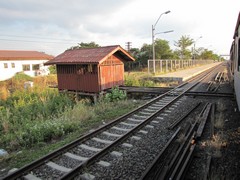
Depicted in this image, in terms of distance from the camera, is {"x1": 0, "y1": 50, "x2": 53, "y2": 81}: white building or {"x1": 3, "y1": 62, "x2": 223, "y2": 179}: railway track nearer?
{"x1": 3, "y1": 62, "x2": 223, "y2": 179}: railway track

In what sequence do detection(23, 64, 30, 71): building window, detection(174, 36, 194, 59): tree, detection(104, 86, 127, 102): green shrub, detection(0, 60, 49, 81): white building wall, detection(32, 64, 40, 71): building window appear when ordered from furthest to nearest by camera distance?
detection(174, 36, 194, 59): tree < detection(32, 64, 40, 71): building window < detection(23, 64, 30, 71): building window < detection(0, 60, 49, 81): white building wall < detection(104, 86, 127, 102): green shrub

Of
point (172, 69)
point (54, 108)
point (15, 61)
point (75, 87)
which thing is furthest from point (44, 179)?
point (15, 61)

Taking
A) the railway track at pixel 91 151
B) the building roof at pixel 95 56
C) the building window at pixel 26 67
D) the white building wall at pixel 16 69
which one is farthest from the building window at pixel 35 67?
the railway track at pixel 91 151

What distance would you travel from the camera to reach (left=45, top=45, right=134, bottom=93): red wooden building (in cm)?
1378

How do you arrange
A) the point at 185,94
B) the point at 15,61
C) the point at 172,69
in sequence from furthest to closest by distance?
the point at 15,61 < the point at 172,69 < the point at 185,94

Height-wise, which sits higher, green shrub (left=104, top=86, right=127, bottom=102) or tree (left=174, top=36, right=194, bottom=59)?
tree (left=174, top=36, right=194, bottom=59)

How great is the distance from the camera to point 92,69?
14.0 meters

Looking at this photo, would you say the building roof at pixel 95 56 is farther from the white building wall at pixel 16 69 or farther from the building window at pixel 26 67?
the building window at pixel 26 67

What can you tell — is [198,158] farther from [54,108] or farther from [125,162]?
[54,108]

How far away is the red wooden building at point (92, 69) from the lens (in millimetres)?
13781

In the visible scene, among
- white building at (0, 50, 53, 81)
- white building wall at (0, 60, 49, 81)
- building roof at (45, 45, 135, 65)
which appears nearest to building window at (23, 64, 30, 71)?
white building at (0, 50, 53, 81)

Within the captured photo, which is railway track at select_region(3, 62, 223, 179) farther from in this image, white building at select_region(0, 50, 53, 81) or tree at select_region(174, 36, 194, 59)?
tree at select_region(174, 36, 194, 59)

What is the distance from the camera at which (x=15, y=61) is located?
33875mm

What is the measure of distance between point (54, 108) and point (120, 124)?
716 cm
